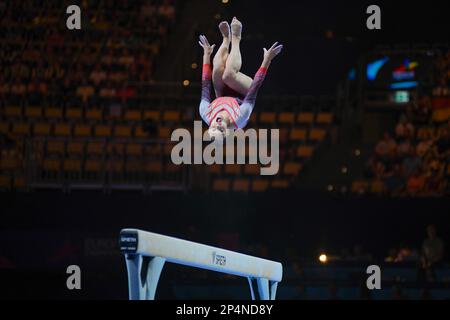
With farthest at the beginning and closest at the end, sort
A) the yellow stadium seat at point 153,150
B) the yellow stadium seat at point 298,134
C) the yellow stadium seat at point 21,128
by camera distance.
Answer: the yellow stadium seat at point 298,134 < the yellow stadium seat at point 21,128 < the yellow stadium seat at point 153,150

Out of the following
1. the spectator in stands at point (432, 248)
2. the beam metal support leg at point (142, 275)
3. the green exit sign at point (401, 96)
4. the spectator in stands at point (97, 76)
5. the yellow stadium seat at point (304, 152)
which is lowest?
the beam metal support leg at point (142, 275)

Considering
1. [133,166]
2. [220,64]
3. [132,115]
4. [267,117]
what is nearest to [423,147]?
[267,117]

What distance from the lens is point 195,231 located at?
12.0 meters

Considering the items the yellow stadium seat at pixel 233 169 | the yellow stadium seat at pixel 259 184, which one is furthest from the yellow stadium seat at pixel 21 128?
the yellow stadium seat at pixel 259 184

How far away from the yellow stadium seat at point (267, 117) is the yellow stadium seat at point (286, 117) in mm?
110

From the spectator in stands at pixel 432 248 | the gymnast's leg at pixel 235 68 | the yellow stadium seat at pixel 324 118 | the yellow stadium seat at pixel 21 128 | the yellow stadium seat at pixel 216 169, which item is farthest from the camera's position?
the yellow stadium seat at pixel 324 118

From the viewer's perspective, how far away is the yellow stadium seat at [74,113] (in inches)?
543

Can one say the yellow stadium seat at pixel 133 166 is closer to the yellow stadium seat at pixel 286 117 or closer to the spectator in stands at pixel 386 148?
the yellow stadium seat at pixel 286 117

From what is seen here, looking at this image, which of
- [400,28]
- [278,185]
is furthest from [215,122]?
[400,28]

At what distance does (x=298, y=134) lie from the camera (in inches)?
559

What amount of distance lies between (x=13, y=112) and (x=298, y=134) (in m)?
4.25

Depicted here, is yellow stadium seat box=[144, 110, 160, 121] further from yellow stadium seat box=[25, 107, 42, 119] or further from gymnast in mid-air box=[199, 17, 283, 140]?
gymnast in mid-air box=[199, 17, 283, 140]

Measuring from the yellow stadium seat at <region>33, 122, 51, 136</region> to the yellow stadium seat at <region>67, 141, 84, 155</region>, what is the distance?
42.4 inches

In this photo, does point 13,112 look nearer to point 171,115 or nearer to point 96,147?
point 96,147
